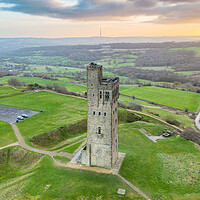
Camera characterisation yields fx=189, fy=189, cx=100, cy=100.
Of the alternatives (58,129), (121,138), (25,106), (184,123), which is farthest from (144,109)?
(25,106)

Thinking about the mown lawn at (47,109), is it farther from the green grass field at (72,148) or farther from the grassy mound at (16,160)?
the green grass field at (72,148)

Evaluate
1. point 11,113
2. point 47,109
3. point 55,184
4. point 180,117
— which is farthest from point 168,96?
point 55,184

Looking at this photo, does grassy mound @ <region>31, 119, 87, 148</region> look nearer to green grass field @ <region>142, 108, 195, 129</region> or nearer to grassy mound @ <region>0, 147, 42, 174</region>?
grassy mound @ <region>0, 147, 42, 174</region>

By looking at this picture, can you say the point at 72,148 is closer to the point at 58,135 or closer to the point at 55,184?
the point at 58,135

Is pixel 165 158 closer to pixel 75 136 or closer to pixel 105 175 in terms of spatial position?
pixel 105 175

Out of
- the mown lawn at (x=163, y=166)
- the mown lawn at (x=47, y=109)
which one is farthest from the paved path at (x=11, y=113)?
the mown lawn at (x=163, y=166)

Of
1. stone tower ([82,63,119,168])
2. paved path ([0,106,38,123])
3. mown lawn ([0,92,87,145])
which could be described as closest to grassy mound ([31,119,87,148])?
mown lawn ([0,92,87,145])

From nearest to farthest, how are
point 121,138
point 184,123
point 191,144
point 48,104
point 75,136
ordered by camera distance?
point 191,144
point 121,138
point 75,136
point 184,123
point 48,104
